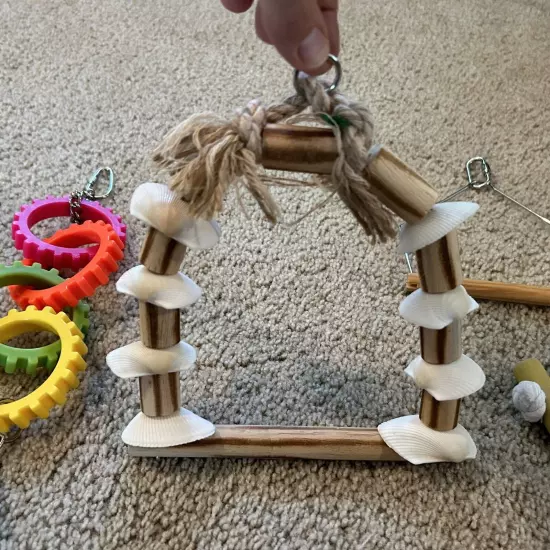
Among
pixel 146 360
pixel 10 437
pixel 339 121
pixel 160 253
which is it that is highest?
pixel 339 121

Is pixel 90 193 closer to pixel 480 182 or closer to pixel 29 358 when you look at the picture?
pixel 29 358

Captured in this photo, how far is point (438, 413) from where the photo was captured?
0.56 metres

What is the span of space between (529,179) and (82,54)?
84cm

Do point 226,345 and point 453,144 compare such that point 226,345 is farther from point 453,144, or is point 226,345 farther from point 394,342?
point 453,144

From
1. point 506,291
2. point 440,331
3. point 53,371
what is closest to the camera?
point 440,331

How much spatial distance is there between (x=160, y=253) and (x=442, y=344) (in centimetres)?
26

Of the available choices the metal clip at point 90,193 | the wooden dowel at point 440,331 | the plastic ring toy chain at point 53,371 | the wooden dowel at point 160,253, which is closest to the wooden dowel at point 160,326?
the wooden dowel at point 160,253

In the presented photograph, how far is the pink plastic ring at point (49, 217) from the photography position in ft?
2.38

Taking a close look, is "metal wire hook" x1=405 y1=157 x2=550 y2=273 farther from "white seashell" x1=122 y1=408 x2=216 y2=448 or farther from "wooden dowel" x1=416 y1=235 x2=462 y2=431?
"white seashell" x1=122 y1=408 x2=216 y2=448

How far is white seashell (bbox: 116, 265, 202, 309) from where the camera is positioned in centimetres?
48

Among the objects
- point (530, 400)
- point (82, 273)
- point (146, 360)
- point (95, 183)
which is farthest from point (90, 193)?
point (530, 400)

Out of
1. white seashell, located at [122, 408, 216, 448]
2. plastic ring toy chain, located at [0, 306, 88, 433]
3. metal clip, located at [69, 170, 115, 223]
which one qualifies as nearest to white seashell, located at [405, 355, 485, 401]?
white seashell, located at [122, 408, 216, 448]

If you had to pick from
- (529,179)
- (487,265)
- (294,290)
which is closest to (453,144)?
(529,179)

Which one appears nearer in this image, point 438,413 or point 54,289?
point 438,413
